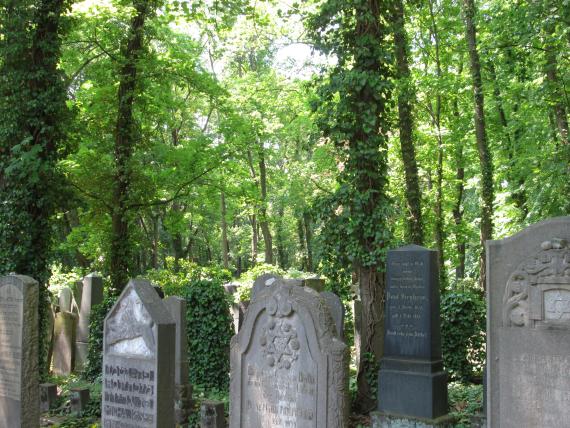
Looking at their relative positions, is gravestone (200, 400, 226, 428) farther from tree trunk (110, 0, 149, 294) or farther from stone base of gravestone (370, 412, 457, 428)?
tree trunk (110, 0, 149, 294)

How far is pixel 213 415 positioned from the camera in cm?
802

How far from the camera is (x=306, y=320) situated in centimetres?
571

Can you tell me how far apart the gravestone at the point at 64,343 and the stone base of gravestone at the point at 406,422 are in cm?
786

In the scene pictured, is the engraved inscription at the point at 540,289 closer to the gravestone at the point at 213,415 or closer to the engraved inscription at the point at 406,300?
the engraved inscription at the point at 406,300

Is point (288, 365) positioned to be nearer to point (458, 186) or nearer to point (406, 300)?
point (406, 300)

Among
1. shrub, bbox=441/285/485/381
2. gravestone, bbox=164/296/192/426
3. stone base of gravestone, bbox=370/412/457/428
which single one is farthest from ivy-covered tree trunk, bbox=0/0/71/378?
shrub, bbox=441/285/485/381

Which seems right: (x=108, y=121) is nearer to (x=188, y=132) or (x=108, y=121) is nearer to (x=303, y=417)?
(x=303, y=417)

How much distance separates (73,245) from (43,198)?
632 cm

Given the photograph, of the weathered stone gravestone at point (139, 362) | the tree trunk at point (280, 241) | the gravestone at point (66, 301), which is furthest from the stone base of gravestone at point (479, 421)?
the tree trunk at point (280, 241)

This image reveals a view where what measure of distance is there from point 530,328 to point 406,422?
9.67ft

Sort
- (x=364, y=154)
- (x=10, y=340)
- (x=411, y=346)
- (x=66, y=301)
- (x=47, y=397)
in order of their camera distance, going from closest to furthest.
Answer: (x=10, y=340)
(x=411, y=346)
(x=364, y=154)
(x=47, y=397)
(x=66, y=301)

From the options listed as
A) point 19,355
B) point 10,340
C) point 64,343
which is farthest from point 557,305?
point 64,343

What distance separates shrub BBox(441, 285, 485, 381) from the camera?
10.4m

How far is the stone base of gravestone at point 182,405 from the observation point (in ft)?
28.5
